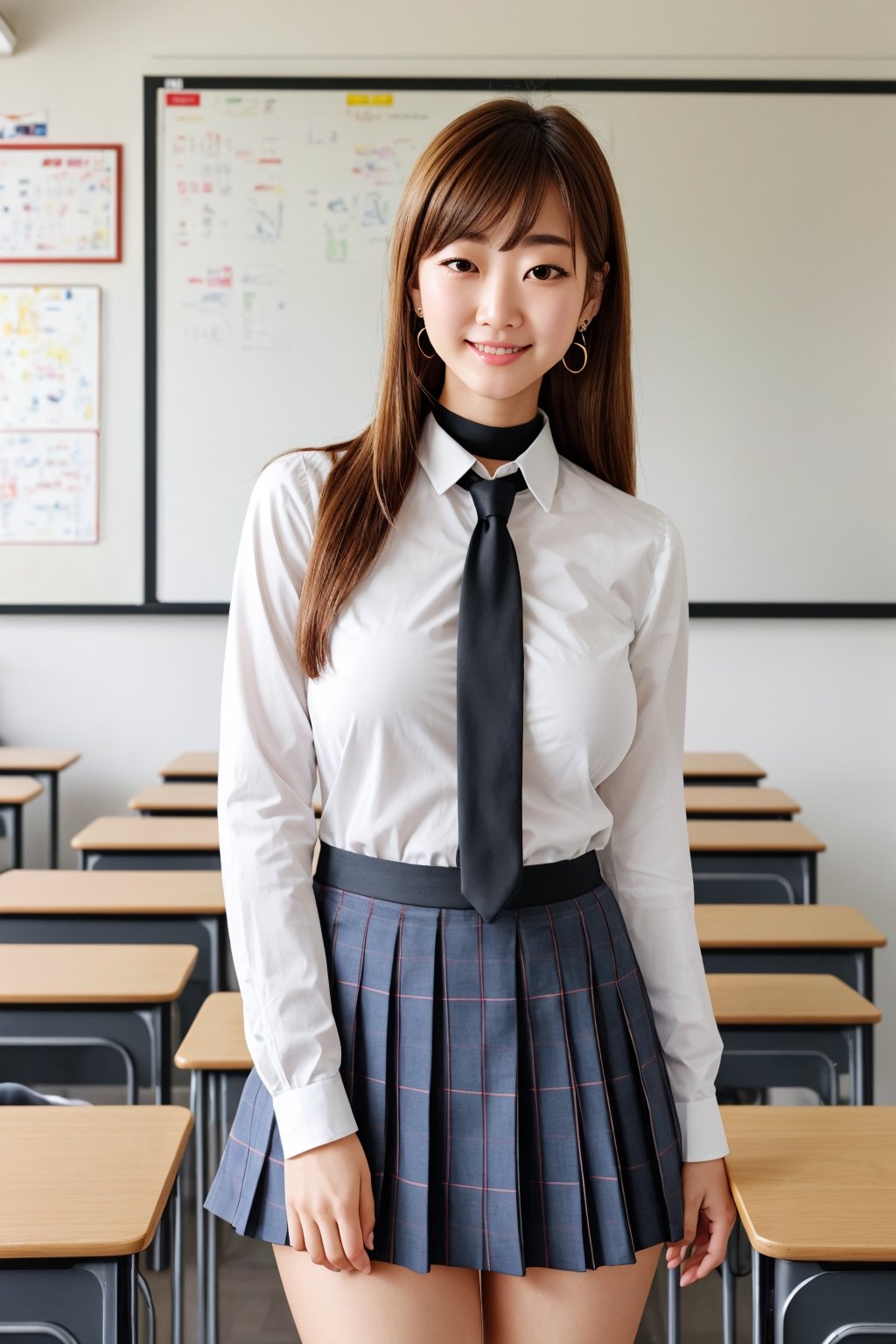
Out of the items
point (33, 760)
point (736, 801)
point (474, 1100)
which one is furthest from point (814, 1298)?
point (33, 760)

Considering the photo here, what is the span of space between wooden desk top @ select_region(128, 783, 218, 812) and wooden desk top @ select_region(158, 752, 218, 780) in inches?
2.7

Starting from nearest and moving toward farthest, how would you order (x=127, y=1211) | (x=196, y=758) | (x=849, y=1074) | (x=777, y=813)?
(x=127, y=1211)
(x=849, y=1074)
(x=777, y=813)
(x=196, y=758)

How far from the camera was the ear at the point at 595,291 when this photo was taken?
3.52 feet

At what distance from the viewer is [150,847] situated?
2748 mm

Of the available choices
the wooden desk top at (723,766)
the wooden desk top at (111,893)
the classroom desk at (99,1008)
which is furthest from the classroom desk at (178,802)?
the wooden desk top at (723,766)

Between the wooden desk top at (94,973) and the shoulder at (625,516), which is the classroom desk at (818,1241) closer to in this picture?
the shoulder at (625,516)

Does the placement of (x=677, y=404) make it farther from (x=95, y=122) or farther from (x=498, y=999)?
(x=498, y=999)

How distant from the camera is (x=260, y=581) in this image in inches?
38.5

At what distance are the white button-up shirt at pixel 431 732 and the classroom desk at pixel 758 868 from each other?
176 cm

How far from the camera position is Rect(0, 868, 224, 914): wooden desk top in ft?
7.52

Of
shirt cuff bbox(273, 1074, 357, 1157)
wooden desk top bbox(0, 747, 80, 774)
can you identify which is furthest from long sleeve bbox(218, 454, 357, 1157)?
wooden desk top bbox(0, 747, 80, 774)

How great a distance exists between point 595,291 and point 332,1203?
2.59ft

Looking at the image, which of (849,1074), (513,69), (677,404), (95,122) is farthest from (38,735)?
(849,1074)

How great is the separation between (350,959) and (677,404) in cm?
325
